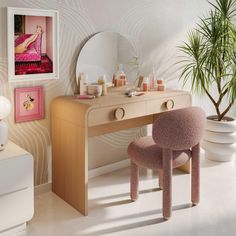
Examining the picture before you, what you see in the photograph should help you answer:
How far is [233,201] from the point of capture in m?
2.98

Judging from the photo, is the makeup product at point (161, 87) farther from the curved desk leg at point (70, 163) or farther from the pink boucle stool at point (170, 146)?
the curved desk leg at point (70, 163)

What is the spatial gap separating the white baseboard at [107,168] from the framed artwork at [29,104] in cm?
77

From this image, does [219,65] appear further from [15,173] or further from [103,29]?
[15,173]

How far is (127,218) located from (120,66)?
4.52ft

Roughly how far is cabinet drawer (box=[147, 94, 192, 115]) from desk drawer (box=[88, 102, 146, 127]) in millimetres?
84

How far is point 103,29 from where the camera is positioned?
10.8 ft

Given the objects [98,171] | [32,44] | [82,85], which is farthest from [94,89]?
[98,171]

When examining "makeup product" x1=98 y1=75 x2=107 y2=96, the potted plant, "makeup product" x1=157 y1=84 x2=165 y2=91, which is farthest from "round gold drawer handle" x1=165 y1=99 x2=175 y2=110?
the potted plant

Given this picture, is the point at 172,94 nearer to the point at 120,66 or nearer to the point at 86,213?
the point at 120,66

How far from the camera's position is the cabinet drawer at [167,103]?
3.03 m

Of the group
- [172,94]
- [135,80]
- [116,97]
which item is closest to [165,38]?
[135,80]

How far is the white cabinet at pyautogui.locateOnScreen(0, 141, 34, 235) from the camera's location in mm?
2330

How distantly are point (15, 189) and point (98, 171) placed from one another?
1202mm

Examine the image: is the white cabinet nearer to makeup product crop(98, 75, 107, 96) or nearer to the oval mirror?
makeup product crop(98, 75, 107, 96)
